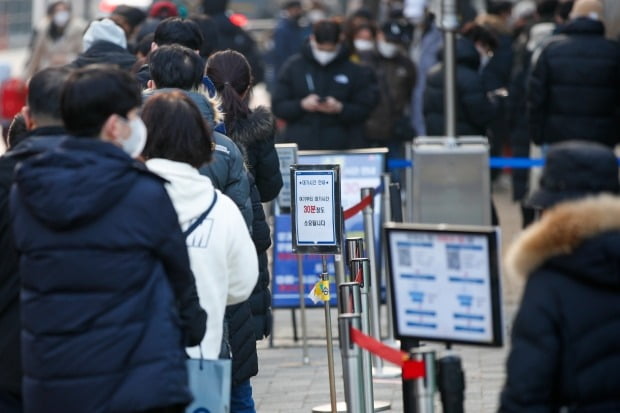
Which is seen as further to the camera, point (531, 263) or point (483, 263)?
point (483, 263)

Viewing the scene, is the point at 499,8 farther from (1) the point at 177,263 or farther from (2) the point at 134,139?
(1) the point at 177,263

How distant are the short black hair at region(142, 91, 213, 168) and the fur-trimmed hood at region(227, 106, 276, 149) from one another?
84.0 inches

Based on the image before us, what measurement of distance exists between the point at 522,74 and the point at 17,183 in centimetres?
1147

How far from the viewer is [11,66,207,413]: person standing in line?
4.61 metres

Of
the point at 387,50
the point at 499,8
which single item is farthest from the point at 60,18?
the point at 499,8

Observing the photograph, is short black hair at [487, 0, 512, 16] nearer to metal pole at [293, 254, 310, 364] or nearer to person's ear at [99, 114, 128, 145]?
metal pole at [293, 254, 310, 364]

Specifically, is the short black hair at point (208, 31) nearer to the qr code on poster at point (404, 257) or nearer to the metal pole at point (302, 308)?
the metal pole at point (302, 308)

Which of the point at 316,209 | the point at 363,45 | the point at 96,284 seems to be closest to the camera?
the point at 96,284

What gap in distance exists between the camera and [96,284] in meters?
4.62

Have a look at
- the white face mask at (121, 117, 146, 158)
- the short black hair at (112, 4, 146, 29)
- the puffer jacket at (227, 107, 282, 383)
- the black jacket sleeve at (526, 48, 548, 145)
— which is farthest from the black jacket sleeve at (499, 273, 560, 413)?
the short black hair at (112, 4, 146, 29)

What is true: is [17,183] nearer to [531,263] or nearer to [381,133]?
[531,263]

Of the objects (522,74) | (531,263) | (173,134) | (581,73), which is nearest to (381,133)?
(522,74)

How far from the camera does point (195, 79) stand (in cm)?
695

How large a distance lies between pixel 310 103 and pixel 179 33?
4.57 metres
